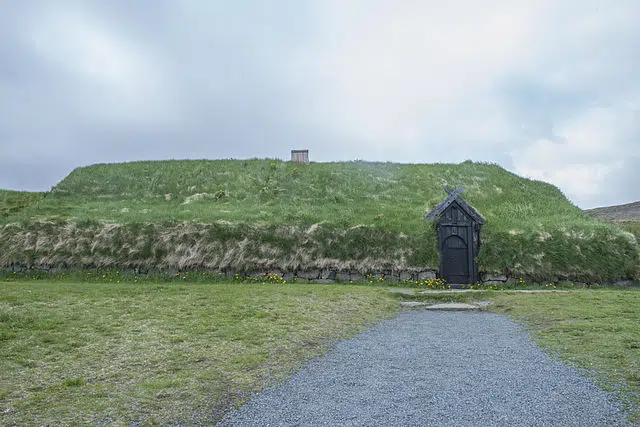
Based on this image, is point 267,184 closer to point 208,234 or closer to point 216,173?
point 216,173

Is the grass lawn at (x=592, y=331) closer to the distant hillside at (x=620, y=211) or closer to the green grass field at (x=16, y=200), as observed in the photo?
the green grass field at (x=16, y=200)

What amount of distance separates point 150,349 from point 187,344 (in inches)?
29.6

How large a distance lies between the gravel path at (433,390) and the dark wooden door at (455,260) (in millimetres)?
13888

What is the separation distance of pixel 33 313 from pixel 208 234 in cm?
1357

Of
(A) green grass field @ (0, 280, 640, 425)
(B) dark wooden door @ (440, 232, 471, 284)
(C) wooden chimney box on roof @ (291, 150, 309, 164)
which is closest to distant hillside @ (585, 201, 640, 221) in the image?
(C) wooden chimney box on roof @ (291, 150, 309, 164)

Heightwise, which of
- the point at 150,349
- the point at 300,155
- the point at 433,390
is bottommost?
the point at 433,390

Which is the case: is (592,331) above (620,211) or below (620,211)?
below

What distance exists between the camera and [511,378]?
7746mm

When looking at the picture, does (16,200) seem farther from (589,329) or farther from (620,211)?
(620,211)

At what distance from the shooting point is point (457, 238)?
24.9 metres

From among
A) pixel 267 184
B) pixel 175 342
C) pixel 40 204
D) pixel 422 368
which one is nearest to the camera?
pixel 422 368

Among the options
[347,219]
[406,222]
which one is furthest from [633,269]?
[347,219]

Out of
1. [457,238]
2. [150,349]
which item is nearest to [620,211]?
[457,238]

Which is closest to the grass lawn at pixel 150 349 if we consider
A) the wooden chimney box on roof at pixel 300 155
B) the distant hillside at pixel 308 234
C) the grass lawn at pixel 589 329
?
the grass lawn at pixel 589 329
